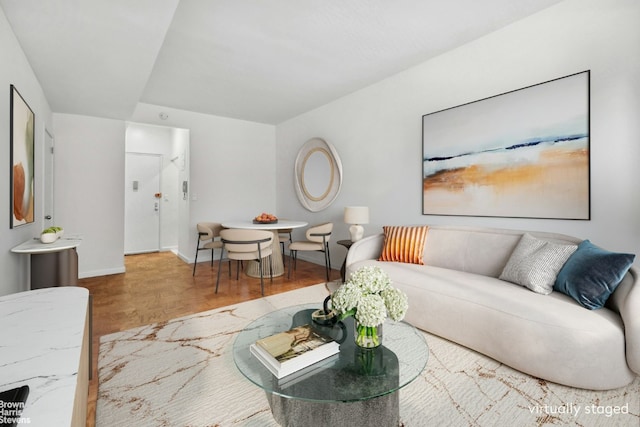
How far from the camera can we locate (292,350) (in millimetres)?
1307

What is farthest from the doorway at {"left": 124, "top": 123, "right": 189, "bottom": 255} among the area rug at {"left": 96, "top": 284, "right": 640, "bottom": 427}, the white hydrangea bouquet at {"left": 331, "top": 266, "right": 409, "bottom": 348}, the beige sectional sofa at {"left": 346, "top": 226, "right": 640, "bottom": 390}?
the white hydrangea bouquet at {"left": 331, "top": 266, "right": 409, "bottom": 348}

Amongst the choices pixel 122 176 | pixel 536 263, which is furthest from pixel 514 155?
pixel 122 176

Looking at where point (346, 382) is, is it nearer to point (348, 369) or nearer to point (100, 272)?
point (348, 369)

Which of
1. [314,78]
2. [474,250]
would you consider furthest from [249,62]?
[474,250]

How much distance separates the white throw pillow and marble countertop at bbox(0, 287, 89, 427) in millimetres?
2524

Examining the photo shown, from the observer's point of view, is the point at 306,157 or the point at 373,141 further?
the point at 306,157

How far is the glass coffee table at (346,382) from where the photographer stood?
1142 millimetres

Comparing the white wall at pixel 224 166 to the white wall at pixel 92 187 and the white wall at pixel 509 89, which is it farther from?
the white wall at pixel 509 89

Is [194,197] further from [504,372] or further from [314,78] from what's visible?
[504,372]

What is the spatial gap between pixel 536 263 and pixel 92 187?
17.5ft

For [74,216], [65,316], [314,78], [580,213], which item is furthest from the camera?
[74,216]

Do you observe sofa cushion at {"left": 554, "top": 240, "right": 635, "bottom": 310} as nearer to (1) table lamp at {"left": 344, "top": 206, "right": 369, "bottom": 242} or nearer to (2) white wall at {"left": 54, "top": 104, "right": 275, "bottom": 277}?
(1) table lamp at {"left": 344, "top": 206, "right": 369, "bottom": 242}

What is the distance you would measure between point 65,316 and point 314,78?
3528 millimetres

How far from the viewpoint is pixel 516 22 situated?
2.67 m
